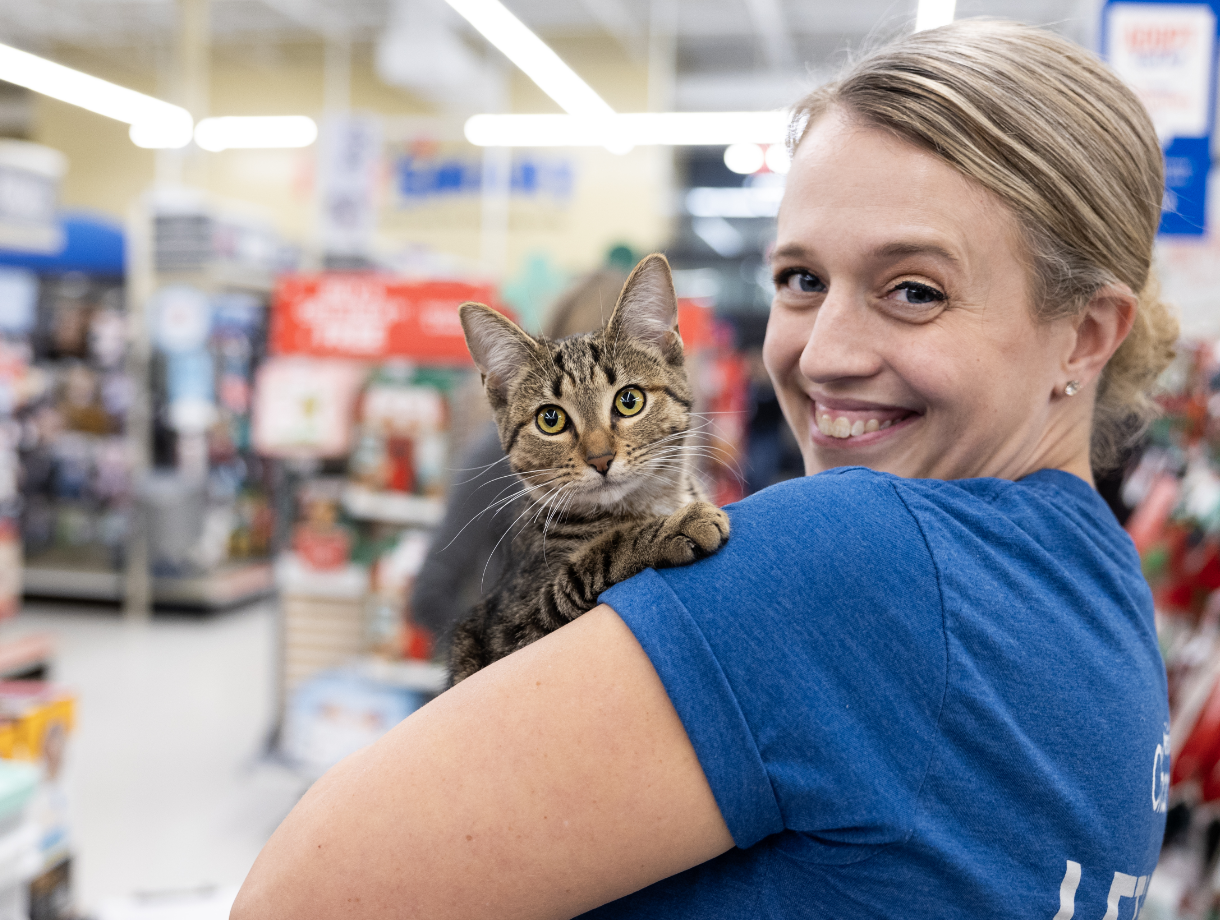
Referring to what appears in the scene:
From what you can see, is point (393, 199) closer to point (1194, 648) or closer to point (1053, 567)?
point (1194, 648)

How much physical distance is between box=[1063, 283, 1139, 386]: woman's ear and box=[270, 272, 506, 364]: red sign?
2966 millimetres

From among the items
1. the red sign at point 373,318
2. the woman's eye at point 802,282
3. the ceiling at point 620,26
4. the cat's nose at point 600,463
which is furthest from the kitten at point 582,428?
the ceiling at point 620,26

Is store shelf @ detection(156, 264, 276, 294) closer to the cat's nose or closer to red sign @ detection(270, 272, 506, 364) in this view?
red sign @ detection(270, 272, 506, 364)

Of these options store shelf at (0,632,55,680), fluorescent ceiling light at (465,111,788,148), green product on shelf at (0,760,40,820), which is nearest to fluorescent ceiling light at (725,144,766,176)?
fluorescent ceiling light at (465,111,788,148)

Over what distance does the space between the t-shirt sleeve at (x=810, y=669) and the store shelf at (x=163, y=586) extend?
760cm

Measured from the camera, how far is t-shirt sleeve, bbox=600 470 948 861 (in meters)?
0.72

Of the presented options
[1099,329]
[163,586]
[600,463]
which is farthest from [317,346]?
[163,586]

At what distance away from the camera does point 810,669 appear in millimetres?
736

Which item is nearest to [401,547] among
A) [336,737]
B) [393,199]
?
[336,737]

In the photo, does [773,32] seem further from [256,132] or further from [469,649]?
[469,649]

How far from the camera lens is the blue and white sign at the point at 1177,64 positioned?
9.14ft

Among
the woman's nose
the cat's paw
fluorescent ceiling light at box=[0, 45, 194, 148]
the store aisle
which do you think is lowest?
the store aisle

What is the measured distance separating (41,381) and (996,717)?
839 centimetres

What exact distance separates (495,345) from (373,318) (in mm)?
2872
